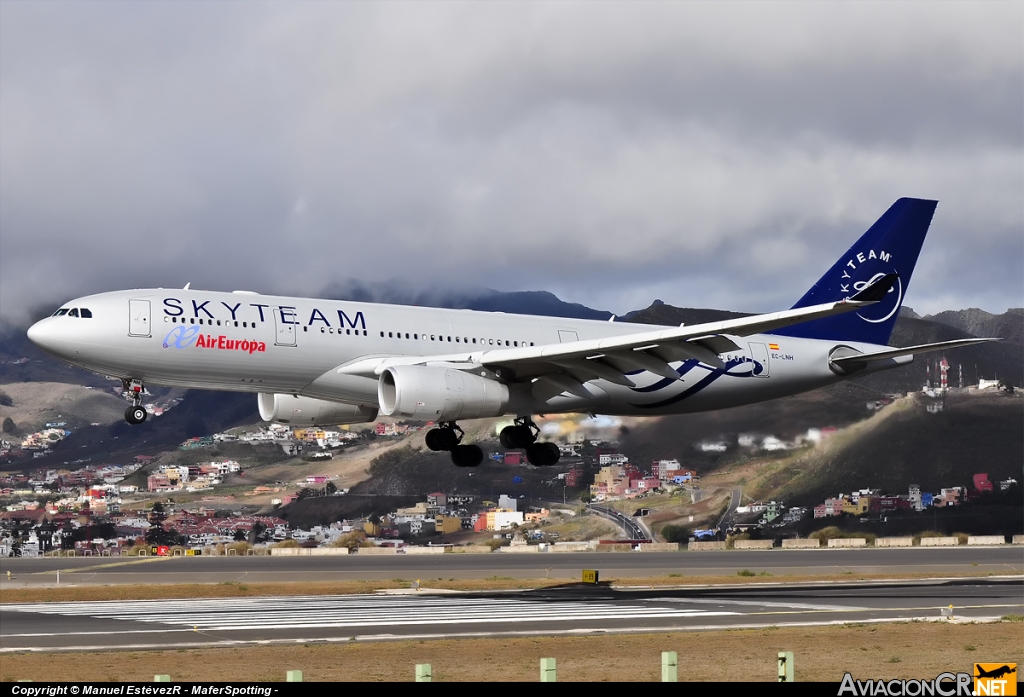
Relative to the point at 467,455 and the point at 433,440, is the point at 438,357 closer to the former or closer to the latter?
the point at 433,440

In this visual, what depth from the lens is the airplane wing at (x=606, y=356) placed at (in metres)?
36.8

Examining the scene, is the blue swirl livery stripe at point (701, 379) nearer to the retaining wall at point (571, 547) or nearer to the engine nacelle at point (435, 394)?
the engine nacelle at point (435, 394)

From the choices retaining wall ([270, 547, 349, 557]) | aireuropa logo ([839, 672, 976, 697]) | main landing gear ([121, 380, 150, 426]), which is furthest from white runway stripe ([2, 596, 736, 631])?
retaining wall ([270, 547, 349, 557])

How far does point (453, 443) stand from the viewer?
43312 mm

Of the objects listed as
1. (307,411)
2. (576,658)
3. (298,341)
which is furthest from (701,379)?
(576,658)

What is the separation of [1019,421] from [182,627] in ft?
176

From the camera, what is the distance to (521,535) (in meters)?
101

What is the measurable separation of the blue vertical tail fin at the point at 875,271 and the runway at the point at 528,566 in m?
16.3

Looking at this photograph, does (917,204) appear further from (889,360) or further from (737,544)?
(737,544)

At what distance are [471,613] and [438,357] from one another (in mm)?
7987

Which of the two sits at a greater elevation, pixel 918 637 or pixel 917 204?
pixel 917 204

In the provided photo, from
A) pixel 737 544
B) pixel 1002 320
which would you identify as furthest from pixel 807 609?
pixel 1002 320

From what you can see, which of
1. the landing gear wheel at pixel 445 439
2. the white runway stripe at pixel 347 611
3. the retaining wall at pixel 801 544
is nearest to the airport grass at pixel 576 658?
the white runway stripe at pixel 347 611

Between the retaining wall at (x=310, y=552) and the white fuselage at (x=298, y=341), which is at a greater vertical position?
the white fuselage at (x=298, y=341)
